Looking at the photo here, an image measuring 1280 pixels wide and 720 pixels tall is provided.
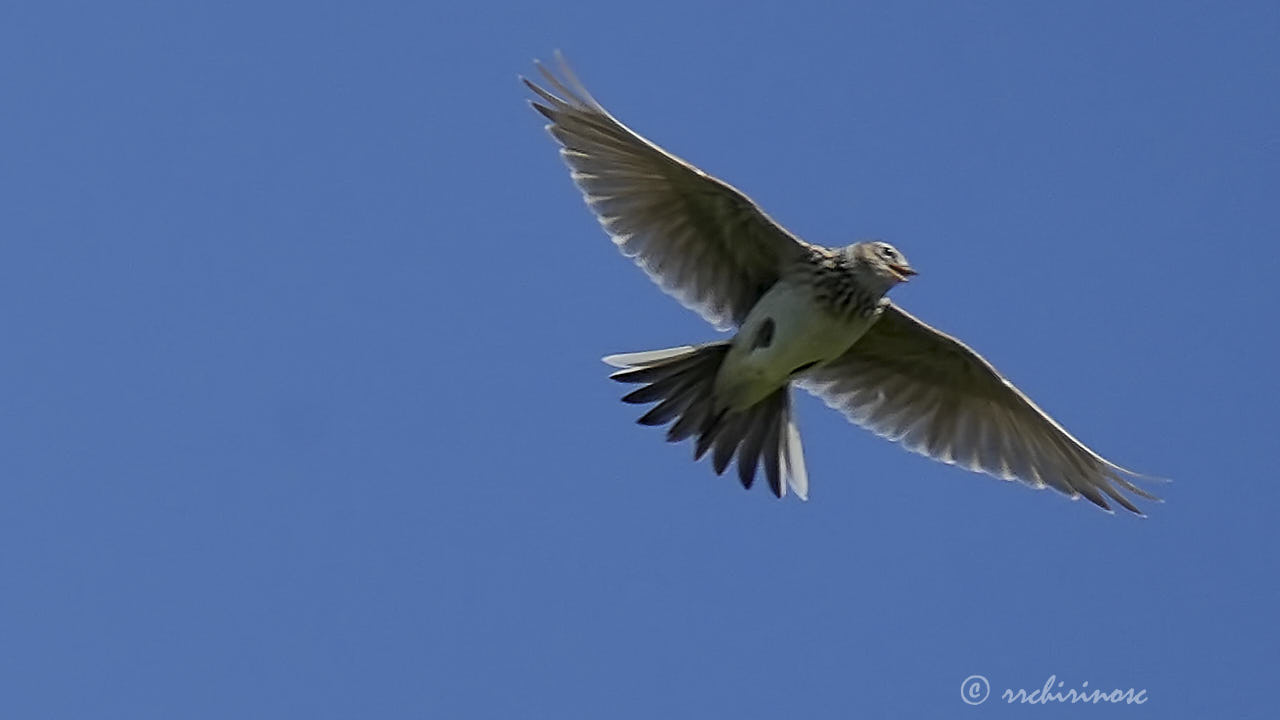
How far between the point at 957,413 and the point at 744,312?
1.84 meters

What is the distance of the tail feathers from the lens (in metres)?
13.2

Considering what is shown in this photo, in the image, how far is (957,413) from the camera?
48.0 feet

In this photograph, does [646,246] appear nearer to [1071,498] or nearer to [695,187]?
[695,187]

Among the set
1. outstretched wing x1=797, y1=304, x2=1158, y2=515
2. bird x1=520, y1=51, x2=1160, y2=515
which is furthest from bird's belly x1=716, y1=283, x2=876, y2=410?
outstretched wing x1=797, y1=304, x2=1158, y2=515

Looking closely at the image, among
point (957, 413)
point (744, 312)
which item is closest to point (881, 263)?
point (744, 312)

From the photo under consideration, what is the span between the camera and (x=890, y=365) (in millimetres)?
14359

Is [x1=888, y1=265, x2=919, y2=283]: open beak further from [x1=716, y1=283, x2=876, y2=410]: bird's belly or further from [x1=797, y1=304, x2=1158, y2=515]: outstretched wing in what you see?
[x1=797, y1=304, x2=1158, y2=515]: outstretched wing

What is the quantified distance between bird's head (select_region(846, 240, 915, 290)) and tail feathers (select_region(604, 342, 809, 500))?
3.31ft

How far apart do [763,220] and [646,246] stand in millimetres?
751

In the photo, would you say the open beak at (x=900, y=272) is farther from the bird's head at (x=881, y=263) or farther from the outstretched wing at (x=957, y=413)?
the outstretched wing at (x=957, y=413)

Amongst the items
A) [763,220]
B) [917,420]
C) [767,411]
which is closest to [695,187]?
[763,220]

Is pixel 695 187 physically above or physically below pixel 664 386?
→ above

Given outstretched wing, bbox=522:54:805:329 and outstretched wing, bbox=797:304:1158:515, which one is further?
outstretched wing, bbox=797:304:1158:515

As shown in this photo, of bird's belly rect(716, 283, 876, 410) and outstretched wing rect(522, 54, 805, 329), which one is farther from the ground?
outstretched wing rect(522, 54, 805, 329)
